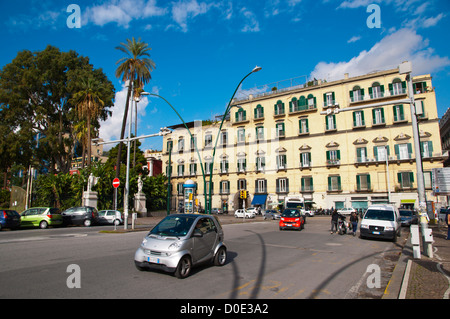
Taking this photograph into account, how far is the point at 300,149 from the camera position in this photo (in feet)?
164

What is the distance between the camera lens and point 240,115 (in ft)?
187

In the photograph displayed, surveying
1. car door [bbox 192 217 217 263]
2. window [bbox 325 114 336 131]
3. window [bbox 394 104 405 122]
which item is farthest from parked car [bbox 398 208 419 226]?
car door [bbox 192 217 217 263]

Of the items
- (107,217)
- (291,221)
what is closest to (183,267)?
(291,221)

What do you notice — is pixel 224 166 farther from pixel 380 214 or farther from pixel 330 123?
pixel 380 214

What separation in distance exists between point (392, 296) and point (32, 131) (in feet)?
152

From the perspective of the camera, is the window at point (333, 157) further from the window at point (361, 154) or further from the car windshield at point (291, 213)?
the car windshield at point (291, 213)

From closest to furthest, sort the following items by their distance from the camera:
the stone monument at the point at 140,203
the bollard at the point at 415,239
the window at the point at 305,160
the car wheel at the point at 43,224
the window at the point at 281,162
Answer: the bollard at the point at 415,239
the car wheel at the point at 43,224
the stone monument at the point at 140,203
the window at the point at 305,160
the window at the point at 281,162

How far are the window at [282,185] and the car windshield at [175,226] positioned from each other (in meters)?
43.2

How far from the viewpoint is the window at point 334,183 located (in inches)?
1811

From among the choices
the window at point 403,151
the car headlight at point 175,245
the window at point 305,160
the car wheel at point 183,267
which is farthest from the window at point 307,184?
the car headlight at point 175,245

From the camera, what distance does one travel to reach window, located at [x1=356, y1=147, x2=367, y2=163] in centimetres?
4469

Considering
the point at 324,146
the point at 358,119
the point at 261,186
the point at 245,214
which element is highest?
the point at 358,119

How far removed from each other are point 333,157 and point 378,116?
8.97 m
